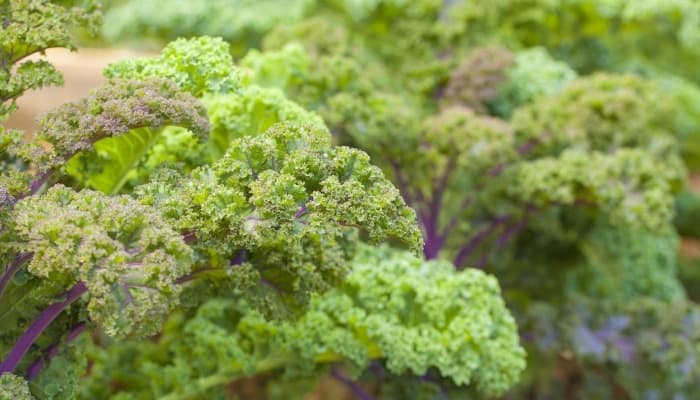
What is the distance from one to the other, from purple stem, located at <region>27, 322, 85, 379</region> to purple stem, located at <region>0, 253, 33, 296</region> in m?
0.28

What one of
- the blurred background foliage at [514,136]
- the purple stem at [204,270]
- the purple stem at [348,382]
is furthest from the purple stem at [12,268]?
the purple stem at [348,382]

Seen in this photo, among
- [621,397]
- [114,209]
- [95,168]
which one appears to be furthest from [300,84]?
[621,397]

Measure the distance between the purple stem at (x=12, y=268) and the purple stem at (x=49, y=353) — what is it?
280 millimetres

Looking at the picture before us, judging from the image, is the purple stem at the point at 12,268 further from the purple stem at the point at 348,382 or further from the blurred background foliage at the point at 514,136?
the purple stem at the point at 348,382

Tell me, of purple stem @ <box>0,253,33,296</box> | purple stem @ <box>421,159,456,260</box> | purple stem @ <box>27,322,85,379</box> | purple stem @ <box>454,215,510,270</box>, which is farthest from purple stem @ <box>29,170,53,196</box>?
purple stem @ <box>454,215,510,270</box>

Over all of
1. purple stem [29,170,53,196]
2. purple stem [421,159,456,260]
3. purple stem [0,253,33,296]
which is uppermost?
purple stem [421,159,456,260]

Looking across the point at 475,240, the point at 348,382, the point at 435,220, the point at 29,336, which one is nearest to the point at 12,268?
the point at 29,336

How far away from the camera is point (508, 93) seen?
4.07 meters

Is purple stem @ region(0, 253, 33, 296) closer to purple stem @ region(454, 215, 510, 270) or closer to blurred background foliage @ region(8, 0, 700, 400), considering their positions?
blurred background foliage @ region(8, 0, 700, 400)

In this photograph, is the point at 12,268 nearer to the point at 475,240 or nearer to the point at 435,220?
the point at 435,220

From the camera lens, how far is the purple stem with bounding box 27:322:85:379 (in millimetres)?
2281

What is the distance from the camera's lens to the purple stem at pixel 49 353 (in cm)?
228

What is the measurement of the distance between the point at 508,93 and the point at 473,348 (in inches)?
66.0

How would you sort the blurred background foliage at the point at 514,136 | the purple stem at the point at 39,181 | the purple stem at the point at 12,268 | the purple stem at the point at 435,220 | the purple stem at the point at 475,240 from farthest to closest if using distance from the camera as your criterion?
the purple stem at the point at 475,240 < the purple stem at the point at 435,220 < the blurred background foliage at the point at 514,136 < the purple stem at the point at 39,181 < the purple stem at the point at 12,268
